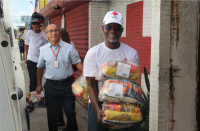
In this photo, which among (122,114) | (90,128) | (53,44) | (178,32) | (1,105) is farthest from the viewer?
(53,44)

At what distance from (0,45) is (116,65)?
1169mm

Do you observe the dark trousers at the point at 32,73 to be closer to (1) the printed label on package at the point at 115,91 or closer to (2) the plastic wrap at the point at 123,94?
(2) the plastic wrap at the point at 123,94

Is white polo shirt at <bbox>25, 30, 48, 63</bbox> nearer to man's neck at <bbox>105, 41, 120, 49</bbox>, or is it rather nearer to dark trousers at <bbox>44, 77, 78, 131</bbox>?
dark trousers at <bbox>44, 77, 78, 131</bbox>

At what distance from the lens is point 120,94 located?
242 centimetres

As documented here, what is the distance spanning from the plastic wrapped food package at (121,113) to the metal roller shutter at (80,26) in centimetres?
458

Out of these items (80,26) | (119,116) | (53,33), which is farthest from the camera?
(80,26)

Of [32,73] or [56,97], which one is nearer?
[56,97]

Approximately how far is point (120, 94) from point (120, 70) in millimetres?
265

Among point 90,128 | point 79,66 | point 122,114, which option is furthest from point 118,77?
point 79,66

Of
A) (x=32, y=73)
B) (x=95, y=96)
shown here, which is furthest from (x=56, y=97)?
(x=32, y=73)

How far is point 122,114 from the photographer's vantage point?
2.41 meters

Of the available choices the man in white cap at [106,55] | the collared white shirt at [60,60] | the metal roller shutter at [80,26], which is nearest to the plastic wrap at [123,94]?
the man in white cap at [106,55]

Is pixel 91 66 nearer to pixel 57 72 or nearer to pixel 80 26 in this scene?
pixel 57 72

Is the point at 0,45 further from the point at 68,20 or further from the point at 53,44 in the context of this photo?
the point at 68,20
